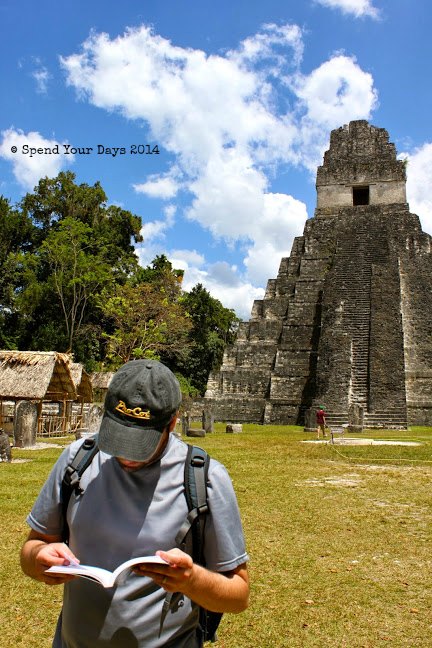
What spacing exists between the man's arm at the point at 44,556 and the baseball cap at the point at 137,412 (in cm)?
34

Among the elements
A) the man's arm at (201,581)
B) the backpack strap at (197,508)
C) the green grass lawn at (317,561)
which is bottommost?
the green grass lawn at (317,561)

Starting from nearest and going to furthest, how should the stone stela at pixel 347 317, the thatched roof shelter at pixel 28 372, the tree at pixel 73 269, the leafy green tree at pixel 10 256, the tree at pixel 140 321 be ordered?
the thatched roof shelter at pixel 28 372, the stone stela at pixel 347 317, the tree at pixel 140 321, the tree at pixel 73 269, the leafy green tree at pixel 10 256

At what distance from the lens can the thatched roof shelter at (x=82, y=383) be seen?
61.7 ft

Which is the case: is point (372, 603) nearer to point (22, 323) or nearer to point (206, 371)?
point (22, 323)

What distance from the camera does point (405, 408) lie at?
20.5 metres

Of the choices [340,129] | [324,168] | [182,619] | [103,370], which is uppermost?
[340,129]

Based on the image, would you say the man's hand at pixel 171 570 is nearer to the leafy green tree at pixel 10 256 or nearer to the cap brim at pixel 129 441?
the cap brim at pixel 129 441

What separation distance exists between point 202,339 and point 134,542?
110 feet

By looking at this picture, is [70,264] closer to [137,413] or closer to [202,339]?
[202,339]

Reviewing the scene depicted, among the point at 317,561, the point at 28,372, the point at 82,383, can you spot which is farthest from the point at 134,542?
the point at 82,383

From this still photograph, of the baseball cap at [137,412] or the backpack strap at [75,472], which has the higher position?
the baseball cap at [137,412]

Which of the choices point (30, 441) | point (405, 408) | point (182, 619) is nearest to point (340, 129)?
point (405, 408)

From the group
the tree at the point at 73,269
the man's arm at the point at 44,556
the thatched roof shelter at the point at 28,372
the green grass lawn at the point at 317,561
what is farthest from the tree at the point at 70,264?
the man's arm at the point at 44,556

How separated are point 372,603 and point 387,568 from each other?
29.9 inches
